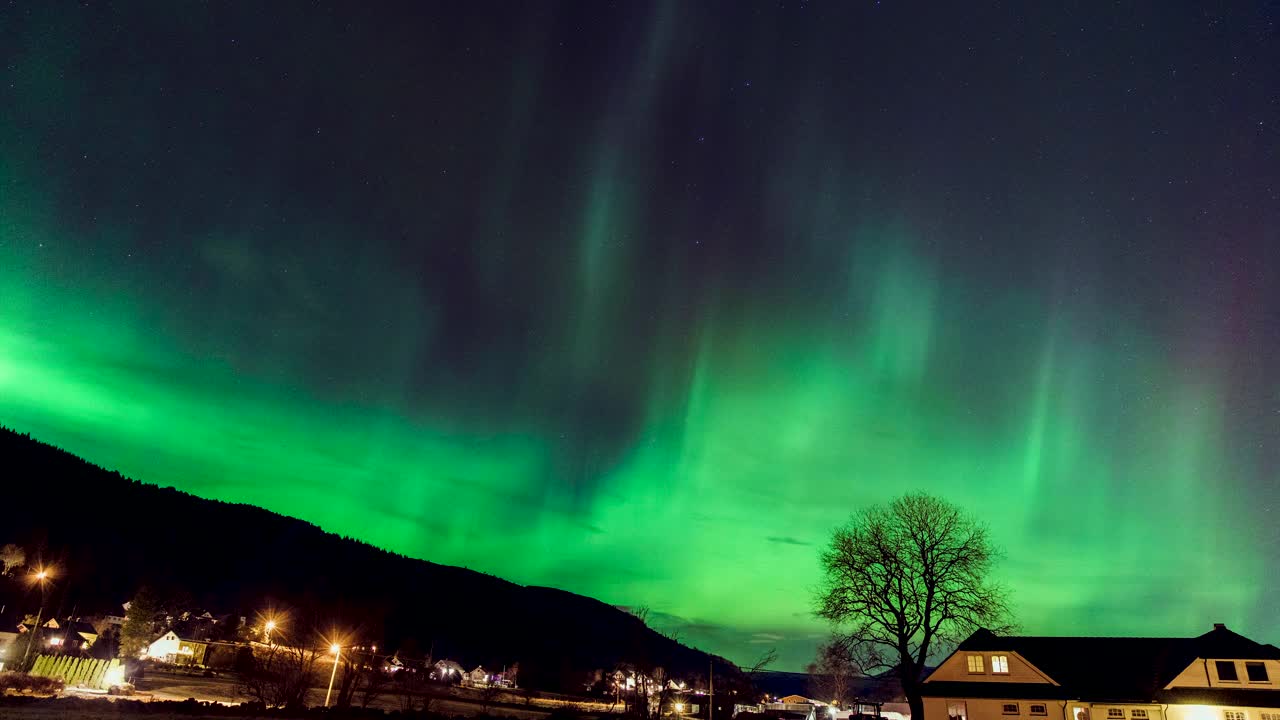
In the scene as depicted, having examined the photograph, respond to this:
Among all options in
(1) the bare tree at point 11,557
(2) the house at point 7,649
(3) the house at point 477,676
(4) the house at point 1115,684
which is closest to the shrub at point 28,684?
(2) the house at point 7,649

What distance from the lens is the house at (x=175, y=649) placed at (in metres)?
95.6

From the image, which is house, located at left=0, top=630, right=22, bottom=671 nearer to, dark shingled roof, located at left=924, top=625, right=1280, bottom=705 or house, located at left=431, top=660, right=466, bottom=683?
house, located at left=431, top=660, right=466, bottom=683

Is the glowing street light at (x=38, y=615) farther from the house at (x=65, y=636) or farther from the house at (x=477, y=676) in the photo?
the house at (x=477, y=676)

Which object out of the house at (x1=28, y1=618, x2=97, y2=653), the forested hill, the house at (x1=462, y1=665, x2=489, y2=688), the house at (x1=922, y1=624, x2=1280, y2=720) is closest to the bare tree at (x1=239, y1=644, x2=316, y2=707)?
the house at (x1=922, y1=624, x2=1280, y2=720)

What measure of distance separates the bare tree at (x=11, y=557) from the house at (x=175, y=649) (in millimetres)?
28546

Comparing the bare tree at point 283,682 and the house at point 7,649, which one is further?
the house at point 7,649

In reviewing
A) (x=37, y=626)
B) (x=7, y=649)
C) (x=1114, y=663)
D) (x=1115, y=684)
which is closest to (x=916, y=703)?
(x=1115, y=684)

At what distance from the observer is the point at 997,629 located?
50.5m

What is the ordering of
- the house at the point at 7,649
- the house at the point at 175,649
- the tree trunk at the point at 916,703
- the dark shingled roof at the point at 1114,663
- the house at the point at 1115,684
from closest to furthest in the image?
the house at the point at 1115,684 < the dark shingled roof at the point at 1114,663 < the tree trunk at the point at 916,703 < the house at the point at 7,649 < the house at the point at 175,649

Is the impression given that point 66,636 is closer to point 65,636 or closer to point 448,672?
point 65,636

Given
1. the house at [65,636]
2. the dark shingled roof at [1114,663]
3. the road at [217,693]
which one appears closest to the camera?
the dark shingled roof at [1114,663]

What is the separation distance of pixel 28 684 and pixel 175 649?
73.0 meters

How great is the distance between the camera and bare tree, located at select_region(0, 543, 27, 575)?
11450 cm

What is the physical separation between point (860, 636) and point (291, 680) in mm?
37200
